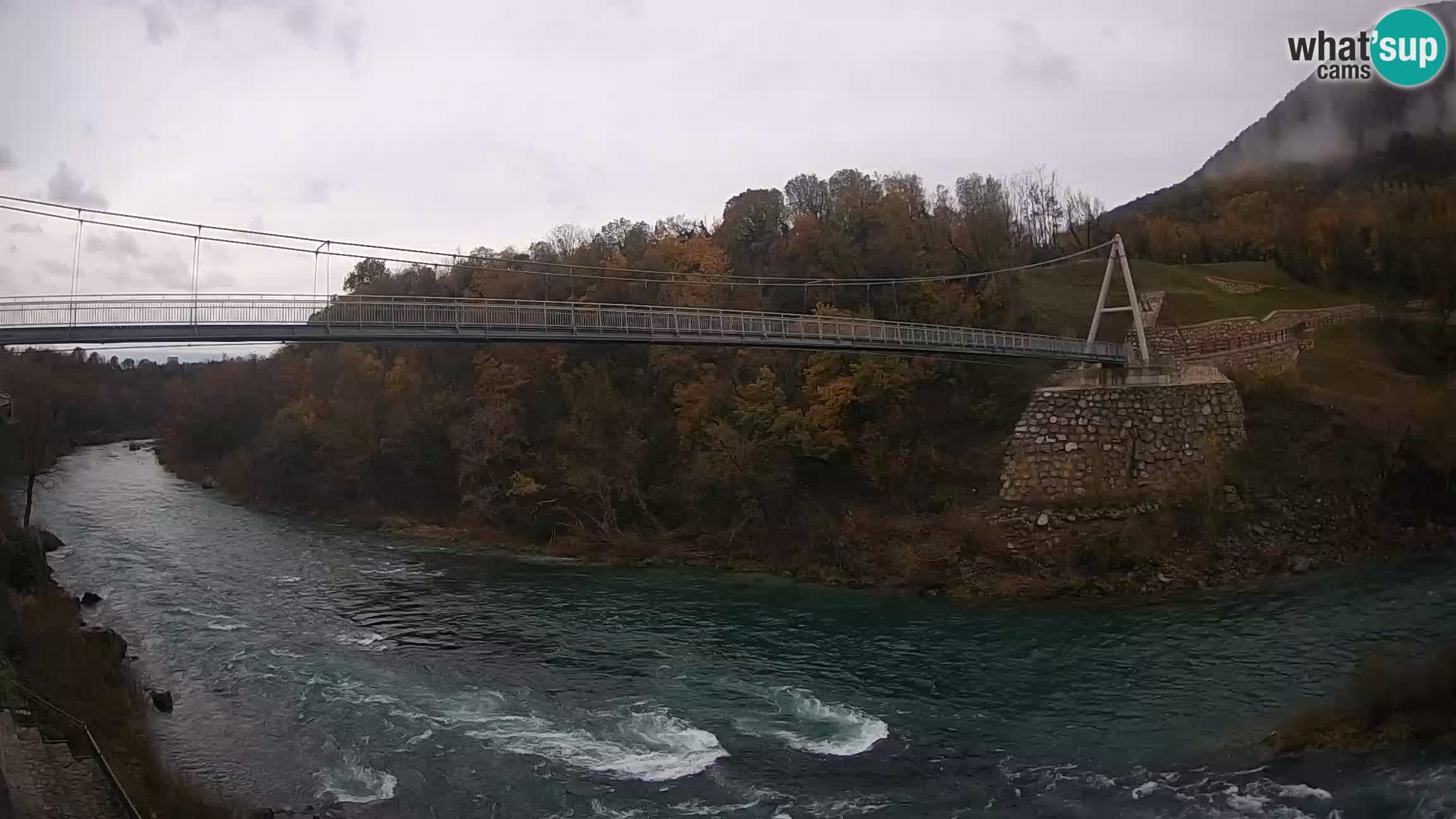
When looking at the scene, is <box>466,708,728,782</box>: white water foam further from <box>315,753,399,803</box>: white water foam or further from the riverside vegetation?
the riverside vegetation

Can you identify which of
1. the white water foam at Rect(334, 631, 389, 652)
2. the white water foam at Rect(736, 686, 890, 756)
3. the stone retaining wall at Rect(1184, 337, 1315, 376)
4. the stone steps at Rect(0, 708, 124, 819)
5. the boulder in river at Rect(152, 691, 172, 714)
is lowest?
the white water foam at Rect(334, 631, 389, 652)

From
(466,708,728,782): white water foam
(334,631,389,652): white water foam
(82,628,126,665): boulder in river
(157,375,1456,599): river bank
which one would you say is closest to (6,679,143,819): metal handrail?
(82,628,126,665): boulder in river

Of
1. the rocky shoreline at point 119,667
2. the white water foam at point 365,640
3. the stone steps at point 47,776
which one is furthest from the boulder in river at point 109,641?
the stone steps at point 47,776

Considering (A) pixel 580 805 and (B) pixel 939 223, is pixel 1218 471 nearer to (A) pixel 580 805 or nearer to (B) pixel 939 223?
(B) pixel 939 223

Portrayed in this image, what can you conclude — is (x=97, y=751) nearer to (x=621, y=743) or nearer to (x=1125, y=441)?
(x=621, y=743)

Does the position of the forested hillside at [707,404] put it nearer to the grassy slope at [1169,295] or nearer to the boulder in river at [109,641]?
the grassy slope at [1169,295]

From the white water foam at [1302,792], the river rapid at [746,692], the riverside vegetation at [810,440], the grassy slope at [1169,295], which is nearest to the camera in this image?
the white water foam at [1302,792]
